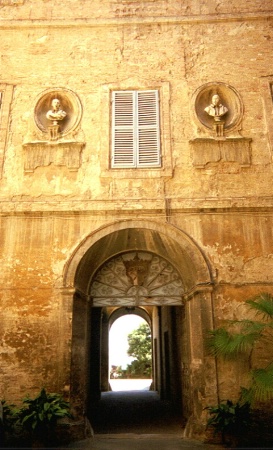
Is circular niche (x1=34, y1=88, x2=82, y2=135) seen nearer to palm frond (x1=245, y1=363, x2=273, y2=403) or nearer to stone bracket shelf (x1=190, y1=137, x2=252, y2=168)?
stone bracket shelf (x1=190, y1=137, x2=252, y2=168)

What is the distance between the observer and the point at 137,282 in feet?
28.2

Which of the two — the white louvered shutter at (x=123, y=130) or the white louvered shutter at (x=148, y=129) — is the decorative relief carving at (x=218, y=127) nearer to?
the white louvered shutter at (x=148, y=129)

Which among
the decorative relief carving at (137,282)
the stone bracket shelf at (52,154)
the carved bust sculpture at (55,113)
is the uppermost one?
the carved bust sculpture at (55,113)

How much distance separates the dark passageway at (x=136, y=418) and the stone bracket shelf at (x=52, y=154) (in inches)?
217

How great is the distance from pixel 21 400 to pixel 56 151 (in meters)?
4.85

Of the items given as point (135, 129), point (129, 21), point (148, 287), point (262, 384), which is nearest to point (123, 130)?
point (135, 129)

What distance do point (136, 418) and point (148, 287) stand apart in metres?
3.51

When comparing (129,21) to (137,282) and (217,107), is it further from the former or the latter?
(137,282)

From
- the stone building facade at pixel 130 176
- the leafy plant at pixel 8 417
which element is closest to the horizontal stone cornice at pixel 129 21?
the stone building facade at pixel 130 176

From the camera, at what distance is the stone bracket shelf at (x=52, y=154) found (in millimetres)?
8453

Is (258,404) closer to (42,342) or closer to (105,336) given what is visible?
(42,342)

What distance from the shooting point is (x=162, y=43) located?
953 centimetres

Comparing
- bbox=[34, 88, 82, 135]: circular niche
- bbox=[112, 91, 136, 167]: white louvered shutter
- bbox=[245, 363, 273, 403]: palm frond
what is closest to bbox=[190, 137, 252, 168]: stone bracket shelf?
bbox=[112, 91, 136, 167]: white louvered shutter

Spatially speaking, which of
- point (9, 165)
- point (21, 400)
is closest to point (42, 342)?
point (21, 400)
